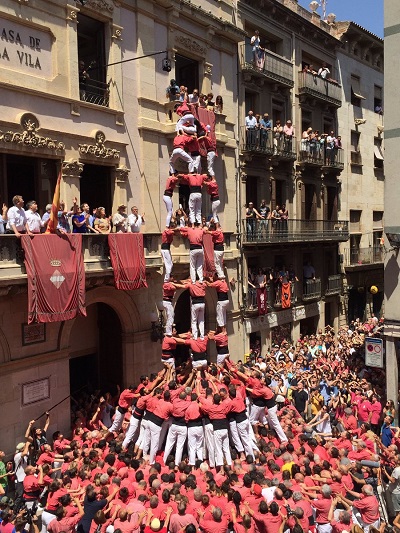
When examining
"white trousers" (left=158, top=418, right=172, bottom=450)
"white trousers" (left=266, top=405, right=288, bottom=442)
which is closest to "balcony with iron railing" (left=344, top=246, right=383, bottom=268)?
"white trousers" (left=266, top=405, right=288, bottom=442)

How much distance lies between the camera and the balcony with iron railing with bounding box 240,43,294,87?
2310 cm

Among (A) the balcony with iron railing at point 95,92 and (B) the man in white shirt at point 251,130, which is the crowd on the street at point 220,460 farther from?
(B) the man in white shirt at point 251,130

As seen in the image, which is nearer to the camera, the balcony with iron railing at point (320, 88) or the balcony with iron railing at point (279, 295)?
the balcony with iron railing at point (279, 295)

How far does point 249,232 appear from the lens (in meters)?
23.0

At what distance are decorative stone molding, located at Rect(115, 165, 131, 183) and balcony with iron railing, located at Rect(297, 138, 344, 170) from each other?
12.2 m

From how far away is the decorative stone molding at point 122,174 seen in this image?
1761cm

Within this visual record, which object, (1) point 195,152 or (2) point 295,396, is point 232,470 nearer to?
(2) point 295,396

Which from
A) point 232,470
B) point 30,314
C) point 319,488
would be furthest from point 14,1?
point 319,488

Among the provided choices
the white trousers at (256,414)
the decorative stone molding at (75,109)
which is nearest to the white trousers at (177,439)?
the white trousers at (256,414)

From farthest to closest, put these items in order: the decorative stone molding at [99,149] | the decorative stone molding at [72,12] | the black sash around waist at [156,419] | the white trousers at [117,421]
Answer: the decorative stone molding at [99,149] → the decorative stone molding at [72,12] → the white trousers at [117,421] → the black sash around waist at [156,419]

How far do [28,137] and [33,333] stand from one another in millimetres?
5766

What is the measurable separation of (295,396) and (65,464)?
7435 millimetres

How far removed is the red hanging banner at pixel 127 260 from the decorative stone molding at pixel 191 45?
8.87m

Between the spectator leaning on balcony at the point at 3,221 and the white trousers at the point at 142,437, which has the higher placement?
the spectator leaning on balcony at the point at 3,221
